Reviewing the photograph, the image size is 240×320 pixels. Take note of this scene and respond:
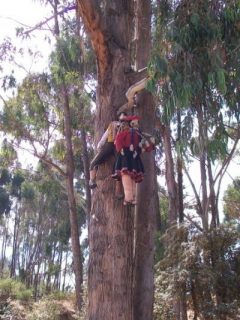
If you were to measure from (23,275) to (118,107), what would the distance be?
2572 cm

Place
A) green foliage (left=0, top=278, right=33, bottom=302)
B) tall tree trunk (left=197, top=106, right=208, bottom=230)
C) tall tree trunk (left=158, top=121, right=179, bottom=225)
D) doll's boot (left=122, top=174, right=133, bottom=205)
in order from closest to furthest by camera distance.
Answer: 1. doll's boot (left=122, top=174, right=133, bottom=205)
2. tall tree trunk (left=197, top=106, right=208, bottom=230)
3. tall tree trunk (left=158, top=121, right=179, bottom=225)
4. green foliage (left=0, top=278, right=33, bottom=302)

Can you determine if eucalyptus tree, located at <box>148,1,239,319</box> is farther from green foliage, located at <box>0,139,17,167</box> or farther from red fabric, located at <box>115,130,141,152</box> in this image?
green foliage, located at <box>0,139,17,167</box>

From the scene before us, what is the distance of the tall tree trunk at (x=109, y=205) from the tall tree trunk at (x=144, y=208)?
3.41 feet

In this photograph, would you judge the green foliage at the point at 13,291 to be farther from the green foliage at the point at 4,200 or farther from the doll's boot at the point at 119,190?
the doll's boot at the point at 119,190

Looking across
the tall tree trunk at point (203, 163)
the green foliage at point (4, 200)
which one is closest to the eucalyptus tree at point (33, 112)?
the tall tree trunk at point (203, 163)

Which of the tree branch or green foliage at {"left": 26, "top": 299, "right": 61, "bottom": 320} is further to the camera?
green foliage at {"left": 26, "top": 299, "right": 61, "bottom": 320}

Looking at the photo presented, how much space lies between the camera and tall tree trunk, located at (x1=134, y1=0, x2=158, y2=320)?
6.48 meters

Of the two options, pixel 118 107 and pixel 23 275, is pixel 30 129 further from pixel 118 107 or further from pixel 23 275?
pixel 23 275

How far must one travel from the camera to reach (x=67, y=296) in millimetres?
17672

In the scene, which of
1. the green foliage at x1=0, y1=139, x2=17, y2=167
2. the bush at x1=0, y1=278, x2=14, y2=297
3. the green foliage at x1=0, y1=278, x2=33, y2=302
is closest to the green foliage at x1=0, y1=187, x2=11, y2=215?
the green foliage at x1=0, y1=278, x2=33, y2=302

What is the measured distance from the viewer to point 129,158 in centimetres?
530

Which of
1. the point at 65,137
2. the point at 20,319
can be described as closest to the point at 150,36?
the point at 65,137

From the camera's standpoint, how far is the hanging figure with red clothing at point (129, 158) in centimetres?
523

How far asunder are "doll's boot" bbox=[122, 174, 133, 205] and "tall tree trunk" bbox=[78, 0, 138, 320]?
8.9 inches
